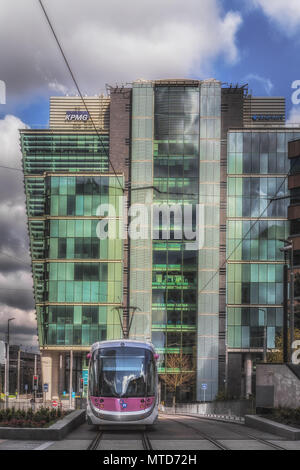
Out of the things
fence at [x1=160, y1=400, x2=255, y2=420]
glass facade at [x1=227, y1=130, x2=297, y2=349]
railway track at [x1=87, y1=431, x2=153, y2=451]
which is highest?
glass facade at [x1=227, y1=130, x2=297, y2=349]

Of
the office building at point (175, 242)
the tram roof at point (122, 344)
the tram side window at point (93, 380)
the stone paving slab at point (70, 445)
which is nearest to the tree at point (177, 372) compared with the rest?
the office building at point (175, 242)

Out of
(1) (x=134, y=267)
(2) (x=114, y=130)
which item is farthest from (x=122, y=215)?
(2) (x=114, y=130)

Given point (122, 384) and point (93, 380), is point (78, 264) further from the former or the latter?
point (122, 384)

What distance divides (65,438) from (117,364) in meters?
5.11

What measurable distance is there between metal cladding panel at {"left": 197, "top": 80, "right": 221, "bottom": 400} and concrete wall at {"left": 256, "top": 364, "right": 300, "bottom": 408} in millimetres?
62844

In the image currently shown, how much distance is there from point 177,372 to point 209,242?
16.7m

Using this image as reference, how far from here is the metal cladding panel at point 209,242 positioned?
95.3 metres

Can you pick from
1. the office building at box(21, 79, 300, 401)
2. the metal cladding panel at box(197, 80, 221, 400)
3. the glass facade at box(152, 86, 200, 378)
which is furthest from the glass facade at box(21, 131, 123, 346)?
the metal cladding panel at box(197, 80, 221, 400)

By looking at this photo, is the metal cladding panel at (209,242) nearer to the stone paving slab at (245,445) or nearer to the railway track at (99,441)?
the railway track at (99,441)

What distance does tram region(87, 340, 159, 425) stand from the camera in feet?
87.0

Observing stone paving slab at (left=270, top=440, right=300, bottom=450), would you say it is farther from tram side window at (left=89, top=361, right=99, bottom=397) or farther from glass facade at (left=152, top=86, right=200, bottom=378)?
glass facade at (left=152, top=86, right=200, bottom=378)

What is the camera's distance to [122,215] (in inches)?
3757

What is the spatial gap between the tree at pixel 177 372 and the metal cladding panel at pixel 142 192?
172 inches

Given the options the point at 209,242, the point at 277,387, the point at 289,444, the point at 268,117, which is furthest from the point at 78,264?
the point at 289,444
